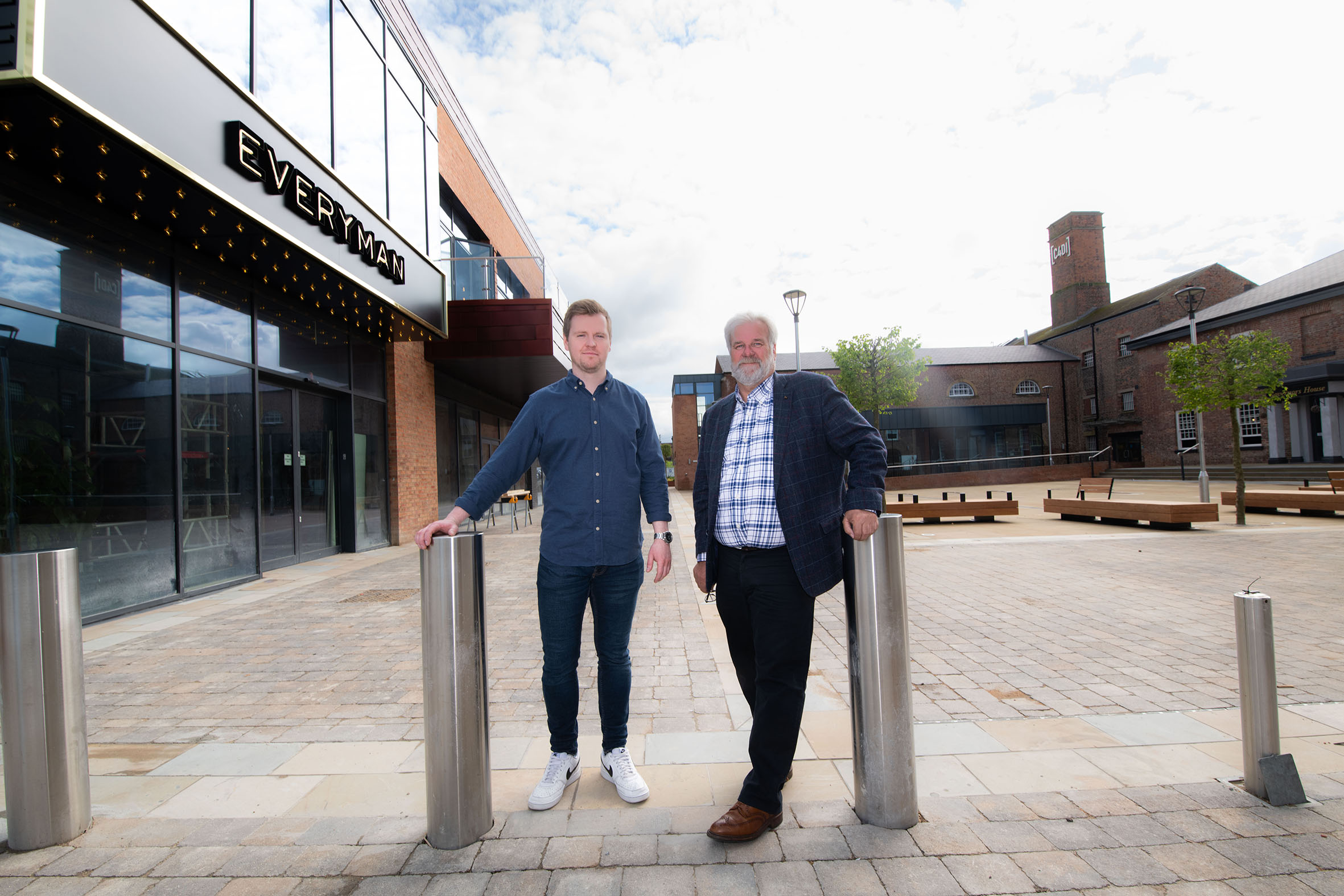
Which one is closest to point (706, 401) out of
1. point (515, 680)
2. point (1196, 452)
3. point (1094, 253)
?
point (1196, 452)

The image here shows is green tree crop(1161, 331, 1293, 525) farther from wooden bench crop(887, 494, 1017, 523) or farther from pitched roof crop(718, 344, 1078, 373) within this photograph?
pitched roof crop(718, 344, 1078, 373)

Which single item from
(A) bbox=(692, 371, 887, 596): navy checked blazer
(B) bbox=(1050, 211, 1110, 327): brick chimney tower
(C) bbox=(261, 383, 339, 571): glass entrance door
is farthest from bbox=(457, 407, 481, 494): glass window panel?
(B) bbox=(1050, 211, 1110, 327): brick chimney tower

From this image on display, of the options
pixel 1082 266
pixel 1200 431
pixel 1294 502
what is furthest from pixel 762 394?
pixel 1082 266

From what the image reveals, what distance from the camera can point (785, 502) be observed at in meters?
2.25

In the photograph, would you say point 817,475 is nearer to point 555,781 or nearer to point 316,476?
point 555,781

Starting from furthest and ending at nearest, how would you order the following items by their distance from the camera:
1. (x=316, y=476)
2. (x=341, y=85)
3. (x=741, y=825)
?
(x=316, y=476), (x=341, y=85), (x=741, y=825)

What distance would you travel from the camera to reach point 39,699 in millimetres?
2184

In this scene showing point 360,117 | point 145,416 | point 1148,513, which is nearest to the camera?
point 145,416

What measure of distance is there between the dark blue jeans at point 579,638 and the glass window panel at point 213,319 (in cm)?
673

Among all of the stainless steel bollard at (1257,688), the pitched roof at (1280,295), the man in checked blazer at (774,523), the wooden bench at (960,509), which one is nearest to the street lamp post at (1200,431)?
the pitched roof at (1280,295)

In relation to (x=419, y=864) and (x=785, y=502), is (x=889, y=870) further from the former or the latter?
(x=419, y=864)

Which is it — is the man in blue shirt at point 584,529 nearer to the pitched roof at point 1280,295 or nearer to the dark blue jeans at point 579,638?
A: the dark blue jeans at point 579,638

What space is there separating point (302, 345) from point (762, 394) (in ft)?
28.8

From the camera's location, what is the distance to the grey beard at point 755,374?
97.6 inches
